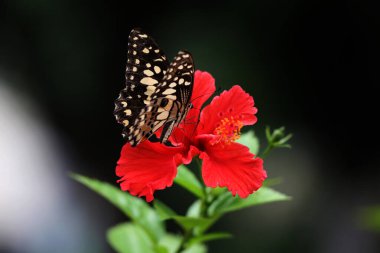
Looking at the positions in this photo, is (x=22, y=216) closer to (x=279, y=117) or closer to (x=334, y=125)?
(x=279, y=117)

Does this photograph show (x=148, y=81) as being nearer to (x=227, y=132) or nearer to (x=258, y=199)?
(x=227, y=132)

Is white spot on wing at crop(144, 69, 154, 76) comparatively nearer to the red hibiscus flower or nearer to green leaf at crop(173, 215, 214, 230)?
the red hibiscus flower

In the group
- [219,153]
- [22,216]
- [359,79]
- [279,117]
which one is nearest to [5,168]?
[22,216]

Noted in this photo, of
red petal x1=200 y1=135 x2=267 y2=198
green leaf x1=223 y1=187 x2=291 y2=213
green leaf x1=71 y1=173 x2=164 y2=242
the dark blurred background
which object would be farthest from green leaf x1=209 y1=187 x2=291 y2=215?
the dark blurred background

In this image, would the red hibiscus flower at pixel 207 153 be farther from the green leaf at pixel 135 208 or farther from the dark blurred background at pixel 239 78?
the dark blurred background at pixel 239 78

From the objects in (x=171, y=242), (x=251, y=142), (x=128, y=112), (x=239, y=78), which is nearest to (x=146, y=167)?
(x=128, y=112)

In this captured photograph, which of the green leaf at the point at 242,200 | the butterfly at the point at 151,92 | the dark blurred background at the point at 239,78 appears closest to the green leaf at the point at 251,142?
the green leaf at the point at 242,200
